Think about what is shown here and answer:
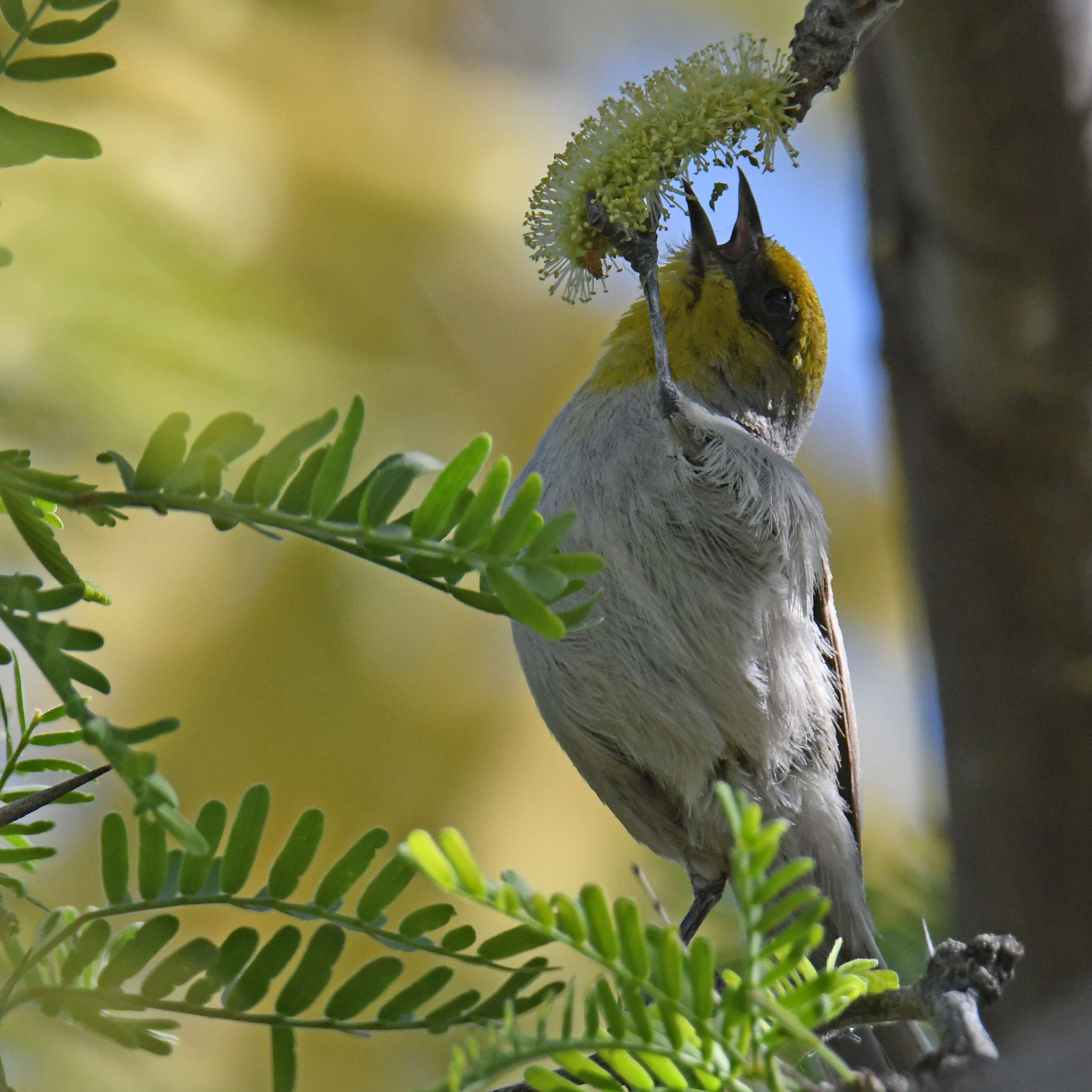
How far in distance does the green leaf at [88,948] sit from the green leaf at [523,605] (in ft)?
0.80

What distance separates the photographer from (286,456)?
0.46 m

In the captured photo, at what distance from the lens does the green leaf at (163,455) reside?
45 centimetres

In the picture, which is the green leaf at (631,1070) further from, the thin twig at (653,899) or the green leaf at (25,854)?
the green leaf at (25,854)

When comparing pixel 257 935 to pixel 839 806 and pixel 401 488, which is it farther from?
pixel 839 806

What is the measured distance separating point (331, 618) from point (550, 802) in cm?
86

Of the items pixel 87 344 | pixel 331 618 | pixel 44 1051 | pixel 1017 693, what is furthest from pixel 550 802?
pixel 44 1051

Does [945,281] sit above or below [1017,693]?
above

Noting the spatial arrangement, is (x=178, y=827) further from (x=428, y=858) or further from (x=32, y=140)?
(x=32, y=140)

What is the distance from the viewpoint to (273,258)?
306 centimetres

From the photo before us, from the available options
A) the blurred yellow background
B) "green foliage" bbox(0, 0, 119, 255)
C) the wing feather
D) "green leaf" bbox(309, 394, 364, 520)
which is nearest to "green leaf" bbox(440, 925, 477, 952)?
"green leaf" bbox(309, 394, 364, 520)

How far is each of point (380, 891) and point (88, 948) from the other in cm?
13

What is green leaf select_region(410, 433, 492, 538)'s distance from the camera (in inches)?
19.0

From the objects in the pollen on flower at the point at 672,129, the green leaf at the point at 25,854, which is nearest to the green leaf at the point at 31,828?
the green leaf at the point at 25,854

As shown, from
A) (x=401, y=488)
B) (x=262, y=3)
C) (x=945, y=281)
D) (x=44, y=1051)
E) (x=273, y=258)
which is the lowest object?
(x=44, y=1051)
